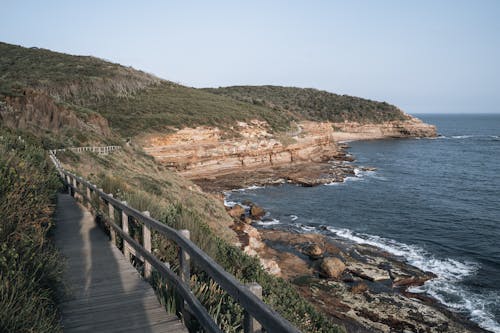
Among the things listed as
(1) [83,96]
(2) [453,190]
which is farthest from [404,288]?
(1) [83,96]

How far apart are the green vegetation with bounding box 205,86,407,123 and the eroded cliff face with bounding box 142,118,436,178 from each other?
2095cm

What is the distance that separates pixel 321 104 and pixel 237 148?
232ft

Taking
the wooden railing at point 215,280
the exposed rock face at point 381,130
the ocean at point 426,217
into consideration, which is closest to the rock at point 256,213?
the ocean at point 426,217

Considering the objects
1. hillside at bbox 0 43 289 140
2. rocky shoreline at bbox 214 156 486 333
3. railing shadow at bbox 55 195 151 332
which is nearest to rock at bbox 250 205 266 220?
rocky shoreline at bbox 214 156 486 333

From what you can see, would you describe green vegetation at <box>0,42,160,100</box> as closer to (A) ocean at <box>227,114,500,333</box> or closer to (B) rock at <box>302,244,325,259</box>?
(A) ocean at <box>227,114,500,333</box>

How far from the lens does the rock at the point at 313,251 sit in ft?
62.0

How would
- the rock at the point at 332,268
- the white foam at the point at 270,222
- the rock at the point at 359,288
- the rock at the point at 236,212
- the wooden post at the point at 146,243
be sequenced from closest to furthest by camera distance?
the wooden post at the point at 146,243 → the rock at the point at 359,288 → the rock at the point at 332,268 → the white foam at the point at 270,222 → the rock at the point at 236,212

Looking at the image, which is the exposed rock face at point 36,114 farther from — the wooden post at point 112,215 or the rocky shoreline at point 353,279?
the wooden post at point 112,215

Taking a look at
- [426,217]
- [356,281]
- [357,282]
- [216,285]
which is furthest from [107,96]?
[216,285]

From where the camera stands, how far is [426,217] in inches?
1046

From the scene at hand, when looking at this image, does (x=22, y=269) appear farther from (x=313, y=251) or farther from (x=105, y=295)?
(x=313, y=251)

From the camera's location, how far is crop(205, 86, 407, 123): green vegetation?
320ft

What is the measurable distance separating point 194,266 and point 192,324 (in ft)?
6.29

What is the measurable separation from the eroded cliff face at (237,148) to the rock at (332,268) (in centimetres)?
2612
